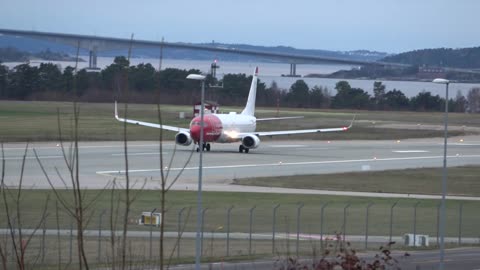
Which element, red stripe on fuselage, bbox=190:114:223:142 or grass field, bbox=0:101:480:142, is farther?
grass field, bbox=0:101:480:142

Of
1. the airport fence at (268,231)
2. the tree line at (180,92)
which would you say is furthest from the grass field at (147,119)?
the airport fence at (268,231)

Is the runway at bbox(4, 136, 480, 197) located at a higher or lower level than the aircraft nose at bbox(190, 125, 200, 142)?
lower

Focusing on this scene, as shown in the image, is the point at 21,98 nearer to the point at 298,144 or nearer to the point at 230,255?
the point at 298,144

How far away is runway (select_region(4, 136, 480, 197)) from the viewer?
180 feet

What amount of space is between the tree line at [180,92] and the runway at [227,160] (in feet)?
38.7

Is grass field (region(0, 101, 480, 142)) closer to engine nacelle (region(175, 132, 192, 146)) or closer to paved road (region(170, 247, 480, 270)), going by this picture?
engine nacelle (region(175, 132, 192, 146))

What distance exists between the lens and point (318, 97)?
146875mm

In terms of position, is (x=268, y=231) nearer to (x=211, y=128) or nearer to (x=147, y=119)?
(x=211, y=128)

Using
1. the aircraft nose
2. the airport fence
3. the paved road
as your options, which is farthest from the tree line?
the paved road

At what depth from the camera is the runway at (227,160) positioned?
54.9m

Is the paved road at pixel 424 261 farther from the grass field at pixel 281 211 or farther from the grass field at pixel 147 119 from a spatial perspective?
the grass field at pixel 147 119

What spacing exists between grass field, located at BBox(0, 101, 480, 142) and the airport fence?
1395 inches

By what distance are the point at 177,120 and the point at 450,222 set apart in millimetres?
62534

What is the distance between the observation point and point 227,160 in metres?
69.7
